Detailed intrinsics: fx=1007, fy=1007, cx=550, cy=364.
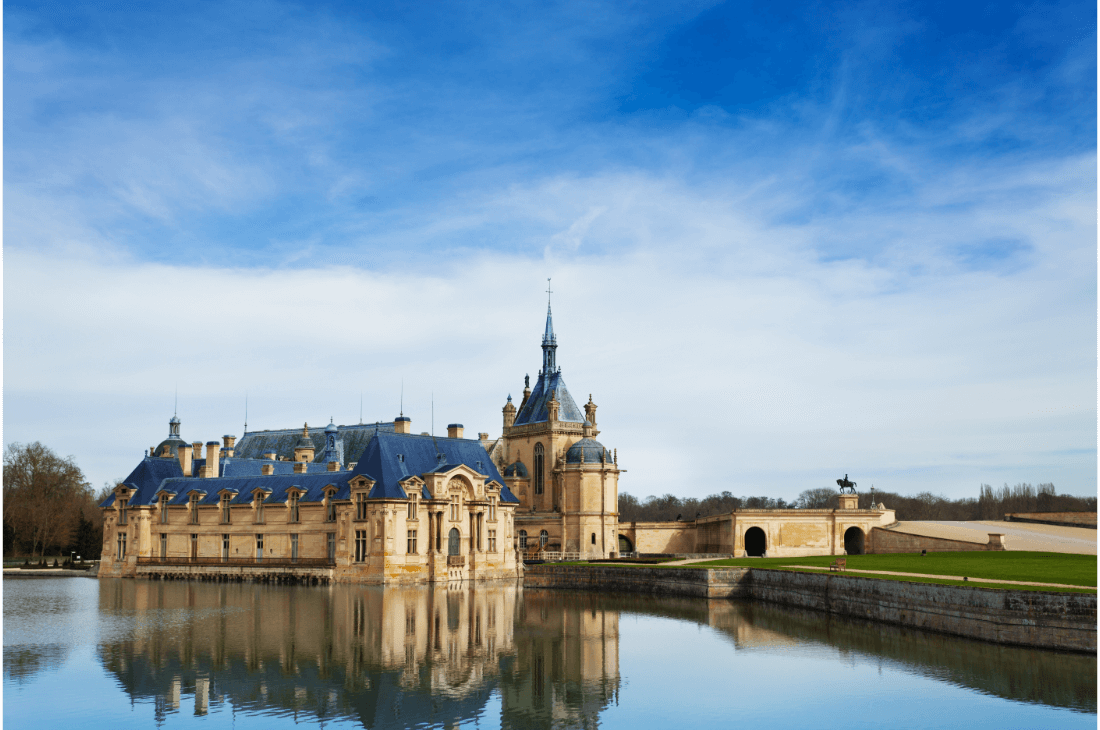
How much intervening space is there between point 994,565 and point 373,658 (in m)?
29.8

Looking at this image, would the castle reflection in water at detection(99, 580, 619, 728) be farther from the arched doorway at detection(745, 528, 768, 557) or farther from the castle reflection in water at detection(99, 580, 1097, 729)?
the arched doorway at detection(745, 528, 768, 557)

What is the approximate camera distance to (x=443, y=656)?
3080 cm

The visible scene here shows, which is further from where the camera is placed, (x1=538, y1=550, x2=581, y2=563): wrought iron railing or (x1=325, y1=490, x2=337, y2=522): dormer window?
Answer: (x1=538, y1=550, x2=581, y2=563): wrought iron railing

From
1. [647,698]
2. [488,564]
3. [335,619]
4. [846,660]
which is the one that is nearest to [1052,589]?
[846,660]

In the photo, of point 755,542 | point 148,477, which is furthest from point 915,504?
point 148,477

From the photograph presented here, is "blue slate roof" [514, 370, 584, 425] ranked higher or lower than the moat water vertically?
higher

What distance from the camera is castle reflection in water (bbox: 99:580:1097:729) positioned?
24.1 m

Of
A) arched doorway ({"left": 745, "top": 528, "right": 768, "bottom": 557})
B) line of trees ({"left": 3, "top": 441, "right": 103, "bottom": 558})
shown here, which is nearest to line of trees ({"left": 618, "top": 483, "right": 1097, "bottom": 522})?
Result: arched doorway ({"left": 745, "top": 528, "right": 768, "bottom": 557})

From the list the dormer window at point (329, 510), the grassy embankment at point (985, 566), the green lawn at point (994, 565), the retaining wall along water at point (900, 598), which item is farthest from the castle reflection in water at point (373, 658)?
the dormer window at point (329, 510)

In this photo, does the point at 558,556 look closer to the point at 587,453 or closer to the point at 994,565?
the point at 587,453

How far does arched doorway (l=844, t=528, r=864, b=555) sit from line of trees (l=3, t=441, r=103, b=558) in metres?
65.8

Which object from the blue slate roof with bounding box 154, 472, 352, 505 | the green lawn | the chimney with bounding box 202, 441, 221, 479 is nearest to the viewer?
the green lawn

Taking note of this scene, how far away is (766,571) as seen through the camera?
50.1m

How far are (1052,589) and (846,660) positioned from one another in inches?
275
